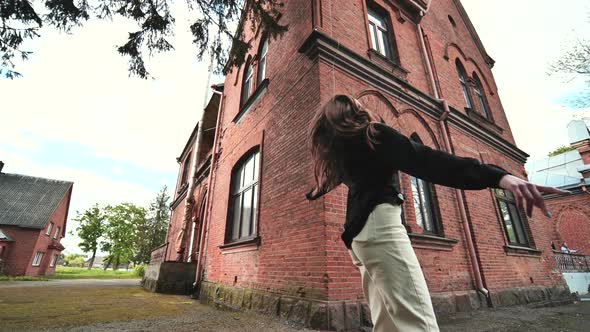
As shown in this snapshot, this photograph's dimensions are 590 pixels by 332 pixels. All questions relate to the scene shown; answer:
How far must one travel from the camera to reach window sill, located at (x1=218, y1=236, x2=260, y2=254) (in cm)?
521

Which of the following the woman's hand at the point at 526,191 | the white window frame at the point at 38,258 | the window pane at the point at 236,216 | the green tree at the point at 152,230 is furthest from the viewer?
the green tree at the point at 152,230

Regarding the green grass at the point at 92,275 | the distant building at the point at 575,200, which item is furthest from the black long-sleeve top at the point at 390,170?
the green grass at the point at 92,275

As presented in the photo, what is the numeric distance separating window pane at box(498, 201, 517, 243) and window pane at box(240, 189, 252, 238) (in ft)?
22.4

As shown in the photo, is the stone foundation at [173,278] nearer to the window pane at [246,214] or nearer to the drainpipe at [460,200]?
the window pane at [246,214]

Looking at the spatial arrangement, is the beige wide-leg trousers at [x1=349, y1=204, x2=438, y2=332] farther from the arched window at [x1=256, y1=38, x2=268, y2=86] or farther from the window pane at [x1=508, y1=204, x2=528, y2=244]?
the window pane at [x1=508, y1=204, x2=528, y2=244]

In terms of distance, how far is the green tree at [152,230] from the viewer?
4184 cm

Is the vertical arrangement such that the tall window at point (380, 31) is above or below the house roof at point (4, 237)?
above

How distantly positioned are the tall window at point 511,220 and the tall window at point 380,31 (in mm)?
5008

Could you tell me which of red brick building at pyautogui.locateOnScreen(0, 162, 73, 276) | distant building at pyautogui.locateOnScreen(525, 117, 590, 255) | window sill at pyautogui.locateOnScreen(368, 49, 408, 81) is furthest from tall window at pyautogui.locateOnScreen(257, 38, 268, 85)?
red brick building at pyautogui.locateOnScreen(0, 162, 73, 276)

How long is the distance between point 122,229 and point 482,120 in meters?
53.8

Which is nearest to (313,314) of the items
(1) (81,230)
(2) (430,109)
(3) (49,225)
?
(2) (430,109)

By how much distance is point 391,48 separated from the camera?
284 inches

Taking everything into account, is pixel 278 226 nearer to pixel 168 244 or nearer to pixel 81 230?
pixel 168 244

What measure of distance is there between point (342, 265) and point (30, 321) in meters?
4.45
